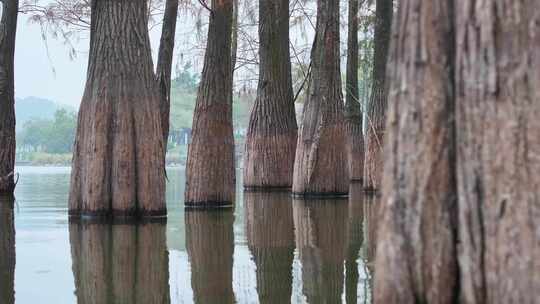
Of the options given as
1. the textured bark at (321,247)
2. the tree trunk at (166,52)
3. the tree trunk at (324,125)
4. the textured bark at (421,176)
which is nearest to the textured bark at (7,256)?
the textured bark at (321,247)

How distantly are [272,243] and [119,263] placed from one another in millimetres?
1929

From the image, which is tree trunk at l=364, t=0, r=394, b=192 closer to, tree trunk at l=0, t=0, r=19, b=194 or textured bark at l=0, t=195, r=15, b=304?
tree trunk at l=0, t=0, r=19, b=194

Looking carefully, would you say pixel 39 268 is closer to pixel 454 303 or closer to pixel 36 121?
pixel 454 303

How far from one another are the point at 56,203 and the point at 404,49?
12.6 meters

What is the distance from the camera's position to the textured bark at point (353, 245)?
5996 mm

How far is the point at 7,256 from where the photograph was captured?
25.7 feet

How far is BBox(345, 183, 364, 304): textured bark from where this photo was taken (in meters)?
6.00

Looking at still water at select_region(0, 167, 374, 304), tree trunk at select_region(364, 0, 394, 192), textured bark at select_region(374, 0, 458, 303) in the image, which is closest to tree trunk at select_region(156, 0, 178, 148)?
tree trunk at select_region(364, 0, 394, 192)

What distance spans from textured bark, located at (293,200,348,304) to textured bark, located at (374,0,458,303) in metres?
2.06

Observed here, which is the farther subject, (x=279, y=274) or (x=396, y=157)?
(x=279, y=274)

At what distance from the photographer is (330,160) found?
51.5ft

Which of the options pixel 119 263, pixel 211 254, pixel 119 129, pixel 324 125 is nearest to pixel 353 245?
pixel 211 254

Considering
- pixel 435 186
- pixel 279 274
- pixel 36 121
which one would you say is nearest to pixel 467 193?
pixel 435 186

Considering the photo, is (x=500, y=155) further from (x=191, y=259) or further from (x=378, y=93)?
(x=378, y=93)
